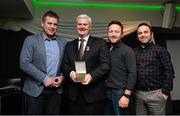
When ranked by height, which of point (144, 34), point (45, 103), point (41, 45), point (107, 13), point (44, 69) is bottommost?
point (45, 103)

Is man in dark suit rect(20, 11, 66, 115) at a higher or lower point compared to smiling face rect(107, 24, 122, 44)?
lower

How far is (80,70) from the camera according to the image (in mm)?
2416

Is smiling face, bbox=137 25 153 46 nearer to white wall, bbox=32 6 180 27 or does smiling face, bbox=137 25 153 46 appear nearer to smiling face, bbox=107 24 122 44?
smiling face, bbox=107 24 122 44

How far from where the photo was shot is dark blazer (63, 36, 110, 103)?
97.5 inches

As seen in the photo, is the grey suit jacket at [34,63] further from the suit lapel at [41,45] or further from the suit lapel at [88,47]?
the suit lapel at [88,47]

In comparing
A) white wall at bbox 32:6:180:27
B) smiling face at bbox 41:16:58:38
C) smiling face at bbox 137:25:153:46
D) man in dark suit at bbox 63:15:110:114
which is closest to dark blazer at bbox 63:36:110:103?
man in dark suit at bbox 63:15:110:114

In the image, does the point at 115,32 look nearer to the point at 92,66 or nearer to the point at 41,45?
the point at 92,66

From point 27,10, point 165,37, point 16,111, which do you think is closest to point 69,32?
point 27,10

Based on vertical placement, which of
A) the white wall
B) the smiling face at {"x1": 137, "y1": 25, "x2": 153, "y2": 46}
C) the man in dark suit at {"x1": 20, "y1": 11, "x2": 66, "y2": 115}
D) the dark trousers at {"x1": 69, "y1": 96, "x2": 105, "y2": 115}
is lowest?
the dark trousers at {"x1": 69, "y1": 96, "x2": 105, "y2": 115}

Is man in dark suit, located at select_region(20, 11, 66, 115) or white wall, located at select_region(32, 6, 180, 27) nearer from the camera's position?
man in dark suit, located at select_region(20, 11, 66, 115)

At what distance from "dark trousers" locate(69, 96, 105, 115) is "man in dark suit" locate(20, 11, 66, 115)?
16 cm

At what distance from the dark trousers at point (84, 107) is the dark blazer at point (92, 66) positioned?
0.11 feet

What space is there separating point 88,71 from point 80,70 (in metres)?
0.09

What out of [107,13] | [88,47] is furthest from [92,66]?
[107,13]
